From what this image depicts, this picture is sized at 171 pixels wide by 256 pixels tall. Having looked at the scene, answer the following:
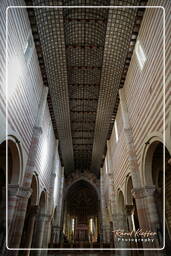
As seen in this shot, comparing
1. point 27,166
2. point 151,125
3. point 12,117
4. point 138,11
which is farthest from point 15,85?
point 138,11

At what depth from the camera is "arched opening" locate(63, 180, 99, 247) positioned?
30033 millimetres

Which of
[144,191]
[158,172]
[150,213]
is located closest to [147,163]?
[144,191]

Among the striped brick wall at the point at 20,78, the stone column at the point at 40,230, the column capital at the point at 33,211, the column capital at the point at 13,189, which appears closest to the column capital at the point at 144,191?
the column capital at the point at 13,189

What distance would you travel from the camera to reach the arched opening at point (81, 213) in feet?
98.5

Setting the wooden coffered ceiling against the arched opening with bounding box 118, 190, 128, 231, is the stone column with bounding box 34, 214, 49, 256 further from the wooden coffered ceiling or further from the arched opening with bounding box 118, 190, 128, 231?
the wooden coffered ceiling

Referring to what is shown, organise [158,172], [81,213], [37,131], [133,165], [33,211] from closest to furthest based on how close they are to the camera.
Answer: [133,165]
[37,131]
[158,172]
[33,211]
[81,213]

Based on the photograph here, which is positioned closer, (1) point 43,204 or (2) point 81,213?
(1) point 43,204

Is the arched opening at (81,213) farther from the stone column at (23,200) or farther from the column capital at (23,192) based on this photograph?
the column capital at (23,192)

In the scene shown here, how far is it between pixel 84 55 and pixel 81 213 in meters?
29.1

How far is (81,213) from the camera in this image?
1312 inches

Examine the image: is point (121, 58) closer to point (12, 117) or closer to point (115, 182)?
point (12, 117)

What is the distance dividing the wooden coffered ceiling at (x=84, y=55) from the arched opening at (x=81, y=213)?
54.5ft

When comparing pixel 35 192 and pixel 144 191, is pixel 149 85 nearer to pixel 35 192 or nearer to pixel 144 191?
pixel 144 191

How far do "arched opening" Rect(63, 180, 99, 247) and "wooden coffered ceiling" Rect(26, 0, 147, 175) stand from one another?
16620 millimetres
